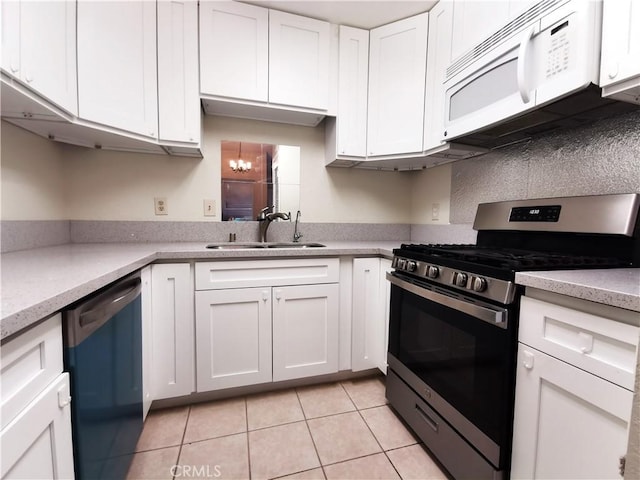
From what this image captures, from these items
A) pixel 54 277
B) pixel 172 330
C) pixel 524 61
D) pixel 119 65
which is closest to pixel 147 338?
pixel 172 330

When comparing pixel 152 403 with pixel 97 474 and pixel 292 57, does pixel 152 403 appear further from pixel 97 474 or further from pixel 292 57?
pixel 292 57

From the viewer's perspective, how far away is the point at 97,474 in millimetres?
850

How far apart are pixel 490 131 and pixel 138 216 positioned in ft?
7.14

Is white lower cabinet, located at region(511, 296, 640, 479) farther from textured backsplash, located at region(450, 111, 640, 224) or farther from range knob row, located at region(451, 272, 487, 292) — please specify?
textured backsplash, located at region(450, 111, 640, 224)

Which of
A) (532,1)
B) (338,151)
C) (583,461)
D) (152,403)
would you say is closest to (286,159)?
(338,151)

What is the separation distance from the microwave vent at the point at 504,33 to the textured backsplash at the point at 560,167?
0.52 metres

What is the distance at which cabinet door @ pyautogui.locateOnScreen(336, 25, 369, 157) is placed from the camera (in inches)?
77.7

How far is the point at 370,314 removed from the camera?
74.4 inches

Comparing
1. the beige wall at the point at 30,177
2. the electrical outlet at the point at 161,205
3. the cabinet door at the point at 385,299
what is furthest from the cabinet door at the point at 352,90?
the beige wall at the point at 30,177

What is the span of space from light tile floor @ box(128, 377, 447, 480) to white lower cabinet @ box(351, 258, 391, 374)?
22 cm

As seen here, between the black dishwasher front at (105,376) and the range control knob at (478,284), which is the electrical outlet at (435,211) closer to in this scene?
the range control knob at (478,284)

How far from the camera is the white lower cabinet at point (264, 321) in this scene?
1611 millimetres

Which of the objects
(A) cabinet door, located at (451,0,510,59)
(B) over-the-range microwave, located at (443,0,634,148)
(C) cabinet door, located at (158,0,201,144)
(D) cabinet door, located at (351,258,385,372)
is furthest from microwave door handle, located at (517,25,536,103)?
(C) cabinet door, located at (158,0,201,144)

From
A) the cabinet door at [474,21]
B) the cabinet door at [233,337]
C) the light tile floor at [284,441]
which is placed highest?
the cabinet door at [474,21]
